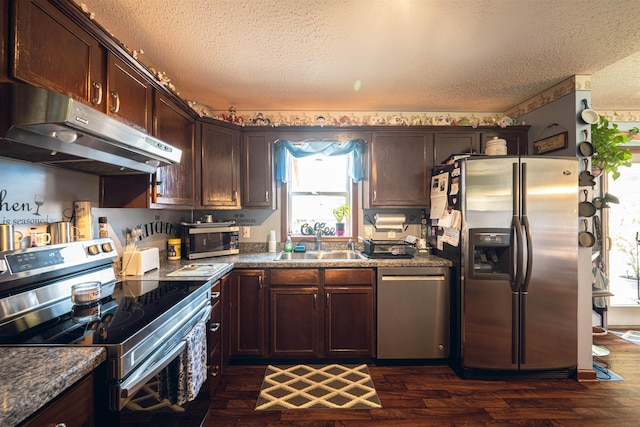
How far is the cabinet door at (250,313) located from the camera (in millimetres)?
2447

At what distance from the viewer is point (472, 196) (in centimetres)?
225

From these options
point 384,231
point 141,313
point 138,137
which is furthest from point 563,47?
point 141,313

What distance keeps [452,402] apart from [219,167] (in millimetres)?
2644

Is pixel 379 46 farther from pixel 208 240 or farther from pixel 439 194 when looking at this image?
pixel 208 240

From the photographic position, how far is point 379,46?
1952 millimetres

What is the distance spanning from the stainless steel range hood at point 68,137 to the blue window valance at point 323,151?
133 cm

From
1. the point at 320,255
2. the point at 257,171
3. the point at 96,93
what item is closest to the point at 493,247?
the point at 320,255

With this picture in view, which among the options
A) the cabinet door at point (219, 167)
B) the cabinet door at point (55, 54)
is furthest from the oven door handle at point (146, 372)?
the cabinet door at point (219, 167)

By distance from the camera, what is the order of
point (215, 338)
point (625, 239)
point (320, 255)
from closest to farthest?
point (215, 338) < point (320, 255) < point (625, 239)

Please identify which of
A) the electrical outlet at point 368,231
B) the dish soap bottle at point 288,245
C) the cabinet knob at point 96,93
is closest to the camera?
the cabinet knob at point 96,93

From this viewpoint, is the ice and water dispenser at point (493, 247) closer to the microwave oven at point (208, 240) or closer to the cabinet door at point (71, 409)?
the microwave oven at point (208, 240)

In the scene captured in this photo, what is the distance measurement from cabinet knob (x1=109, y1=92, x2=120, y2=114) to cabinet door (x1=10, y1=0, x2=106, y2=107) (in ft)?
0.21

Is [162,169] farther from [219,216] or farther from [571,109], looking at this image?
[571,109]

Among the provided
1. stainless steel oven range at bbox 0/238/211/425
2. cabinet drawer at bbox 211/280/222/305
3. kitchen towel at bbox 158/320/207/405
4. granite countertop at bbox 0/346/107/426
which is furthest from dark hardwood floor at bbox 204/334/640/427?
granite countertop at bbox 0/346/107/426
